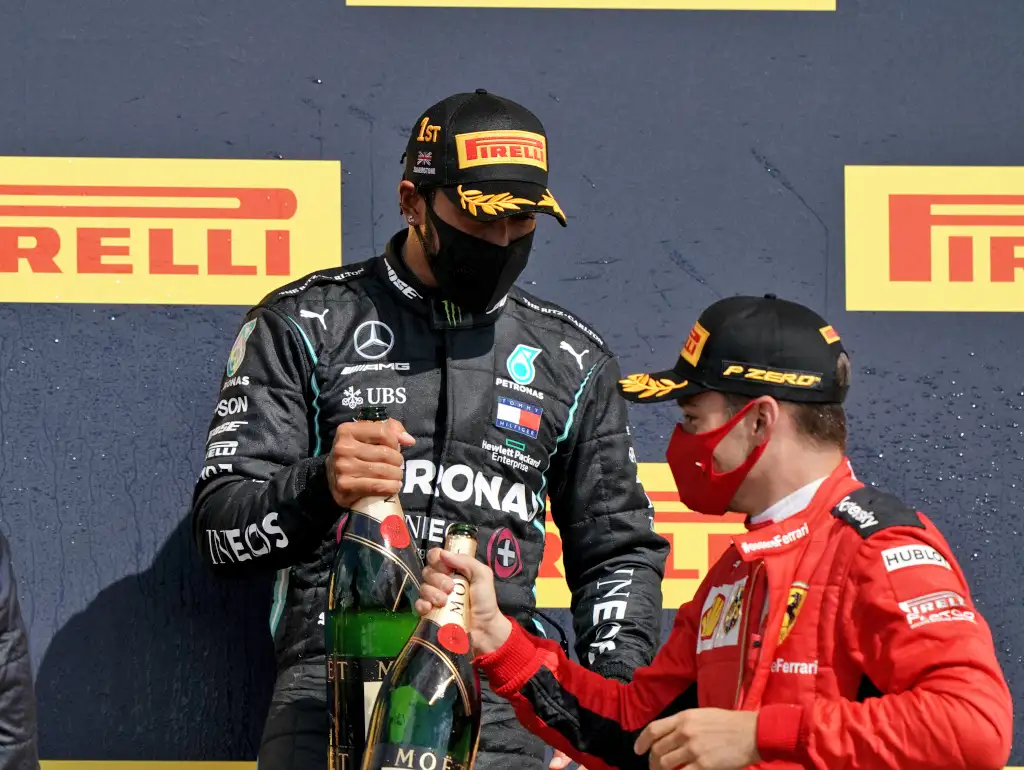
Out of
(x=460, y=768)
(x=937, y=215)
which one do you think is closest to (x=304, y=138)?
(x=937, y=215)

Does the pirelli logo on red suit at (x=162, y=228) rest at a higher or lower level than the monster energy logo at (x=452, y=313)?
higher

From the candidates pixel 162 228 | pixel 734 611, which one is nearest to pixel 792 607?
pixel 734 611

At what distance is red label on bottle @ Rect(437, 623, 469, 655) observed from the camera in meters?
2.08

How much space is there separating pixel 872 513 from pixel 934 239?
158 cm

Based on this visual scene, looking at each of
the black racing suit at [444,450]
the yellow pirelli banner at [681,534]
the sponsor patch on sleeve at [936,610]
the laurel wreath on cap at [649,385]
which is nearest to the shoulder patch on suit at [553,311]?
the black racing suit at [444,450]

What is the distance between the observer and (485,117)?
9.52 ft

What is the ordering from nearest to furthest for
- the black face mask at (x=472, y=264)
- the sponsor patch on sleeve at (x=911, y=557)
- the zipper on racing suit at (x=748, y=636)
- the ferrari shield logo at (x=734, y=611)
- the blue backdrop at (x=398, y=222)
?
the sponsor patch on sleeve at (x=911, y=557) → the zipper on racing suit at (x=748, y=636) → the ferrari shield logo at (x=734, y=611) → the black face mask at (x=472, y=264) → the blue backdrop at (x=398, y=222)

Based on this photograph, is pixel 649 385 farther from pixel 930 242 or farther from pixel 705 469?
pixel 930 242

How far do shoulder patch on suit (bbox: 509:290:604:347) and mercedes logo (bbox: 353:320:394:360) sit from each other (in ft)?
0.92

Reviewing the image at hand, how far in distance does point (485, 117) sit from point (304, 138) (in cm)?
72

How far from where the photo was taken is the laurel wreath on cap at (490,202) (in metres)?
2.81

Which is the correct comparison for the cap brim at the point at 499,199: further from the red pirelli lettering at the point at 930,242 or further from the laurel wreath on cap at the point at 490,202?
the red pirelli lettering at the point at 930,242

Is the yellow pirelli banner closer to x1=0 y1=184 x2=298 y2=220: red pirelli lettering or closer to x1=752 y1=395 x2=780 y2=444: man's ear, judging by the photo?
x1=0 y1=184 x2=298 y2=220: red pirelli lettering

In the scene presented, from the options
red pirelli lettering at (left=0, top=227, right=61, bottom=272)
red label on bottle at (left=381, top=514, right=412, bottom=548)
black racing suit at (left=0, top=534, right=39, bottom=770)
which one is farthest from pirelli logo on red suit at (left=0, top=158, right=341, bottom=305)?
red label on bottle at (left=381, top=514, right=412, bottom=548)
